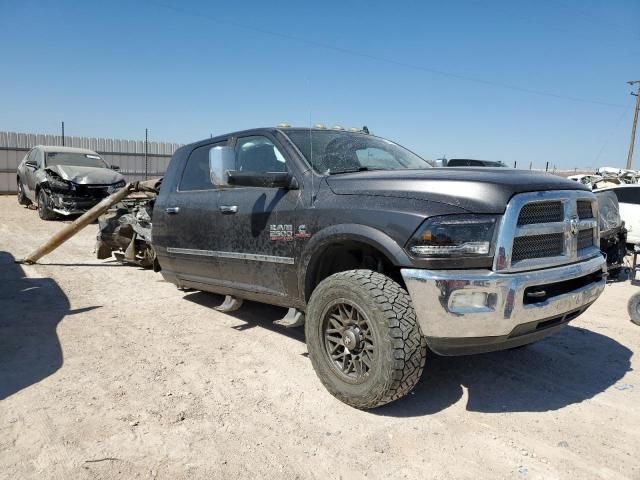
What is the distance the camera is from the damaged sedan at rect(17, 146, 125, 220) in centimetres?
1186

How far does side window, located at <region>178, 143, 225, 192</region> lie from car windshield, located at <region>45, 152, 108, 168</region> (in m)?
9.23

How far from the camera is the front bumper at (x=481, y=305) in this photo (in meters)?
2.68

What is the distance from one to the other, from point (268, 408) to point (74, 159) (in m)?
12.2

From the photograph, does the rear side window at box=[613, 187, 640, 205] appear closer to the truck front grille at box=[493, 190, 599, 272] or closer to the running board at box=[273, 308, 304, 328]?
the truck front grille at box=[493, 190, 599, 272]

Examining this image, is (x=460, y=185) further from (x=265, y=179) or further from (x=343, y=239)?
(x=265, y=179)

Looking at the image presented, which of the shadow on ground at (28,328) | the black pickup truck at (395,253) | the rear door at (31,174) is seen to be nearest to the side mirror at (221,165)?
the black pickup truck at (395,253)

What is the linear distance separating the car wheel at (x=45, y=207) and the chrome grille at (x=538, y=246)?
39.4ft

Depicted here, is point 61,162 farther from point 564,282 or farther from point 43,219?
point 564,282

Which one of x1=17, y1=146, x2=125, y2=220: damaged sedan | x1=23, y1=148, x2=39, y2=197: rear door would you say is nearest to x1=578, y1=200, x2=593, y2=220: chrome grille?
x1=17, y1=146, x2=125, y2=220: damaged sedan

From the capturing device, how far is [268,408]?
3.17 metres

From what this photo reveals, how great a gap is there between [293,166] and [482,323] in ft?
5.96

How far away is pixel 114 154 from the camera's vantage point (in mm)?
20500

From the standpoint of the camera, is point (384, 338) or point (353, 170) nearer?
point (384, 338)

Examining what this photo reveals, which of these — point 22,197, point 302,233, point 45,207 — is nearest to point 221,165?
point 302,233
